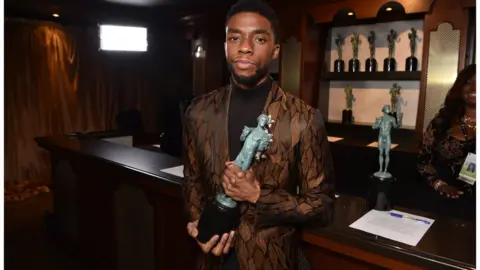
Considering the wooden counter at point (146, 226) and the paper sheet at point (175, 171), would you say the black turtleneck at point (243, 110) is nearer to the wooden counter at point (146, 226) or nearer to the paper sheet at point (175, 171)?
the wooden counter at point (146, 226)

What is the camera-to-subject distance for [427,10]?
2877 mm

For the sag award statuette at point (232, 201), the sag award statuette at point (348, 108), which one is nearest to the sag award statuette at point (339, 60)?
the sag award statuette at point (348, 108)

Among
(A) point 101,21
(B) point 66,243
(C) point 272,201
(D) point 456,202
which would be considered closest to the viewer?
(C) point 272,201

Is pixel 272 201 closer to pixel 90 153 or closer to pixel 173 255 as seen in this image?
pixel 173 255

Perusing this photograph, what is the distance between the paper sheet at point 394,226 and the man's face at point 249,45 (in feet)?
1.97

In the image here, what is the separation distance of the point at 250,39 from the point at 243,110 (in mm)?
197

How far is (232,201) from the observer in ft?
3.22

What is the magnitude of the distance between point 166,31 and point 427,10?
3.47 m

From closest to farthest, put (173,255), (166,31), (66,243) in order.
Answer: (173,255), (66,243), (166,31)

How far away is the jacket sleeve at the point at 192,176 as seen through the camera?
114cm

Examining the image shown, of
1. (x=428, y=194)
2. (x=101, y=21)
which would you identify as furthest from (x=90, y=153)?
(x=101, y=21)

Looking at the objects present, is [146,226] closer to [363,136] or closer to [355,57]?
[363,136]

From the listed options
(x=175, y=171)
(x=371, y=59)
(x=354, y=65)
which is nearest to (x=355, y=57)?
(x=354, y=65)

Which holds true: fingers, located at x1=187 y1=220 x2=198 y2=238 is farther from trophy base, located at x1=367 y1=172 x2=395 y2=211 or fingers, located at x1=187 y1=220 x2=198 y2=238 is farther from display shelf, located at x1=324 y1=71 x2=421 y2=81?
display shelf, located at x1=324 y1=71 x2=421 y2=81
